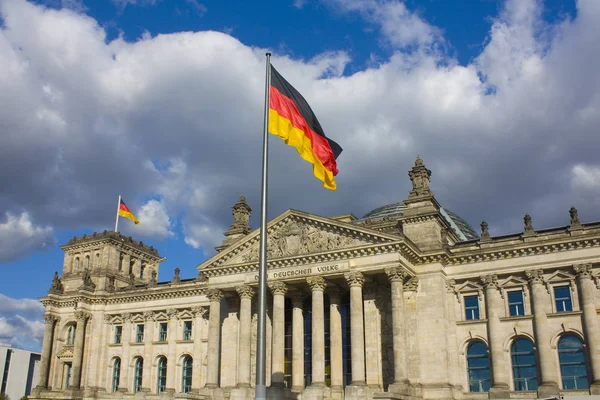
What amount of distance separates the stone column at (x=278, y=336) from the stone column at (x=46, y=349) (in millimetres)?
30980

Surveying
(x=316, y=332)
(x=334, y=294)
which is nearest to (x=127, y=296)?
(x=334, y=294)

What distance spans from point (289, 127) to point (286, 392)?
27635 millimetres

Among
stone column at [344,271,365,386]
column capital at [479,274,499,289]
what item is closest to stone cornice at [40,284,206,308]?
stone column at [344,271,365,386]

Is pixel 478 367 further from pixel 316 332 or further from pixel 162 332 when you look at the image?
pixel 162 332

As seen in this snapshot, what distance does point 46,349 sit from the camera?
218 feet

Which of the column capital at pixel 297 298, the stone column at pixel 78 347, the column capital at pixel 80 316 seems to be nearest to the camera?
the column capital at pixel 297 298

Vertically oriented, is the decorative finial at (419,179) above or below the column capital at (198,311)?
above

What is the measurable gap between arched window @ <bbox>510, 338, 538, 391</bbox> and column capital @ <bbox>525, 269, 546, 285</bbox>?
14.0 feet

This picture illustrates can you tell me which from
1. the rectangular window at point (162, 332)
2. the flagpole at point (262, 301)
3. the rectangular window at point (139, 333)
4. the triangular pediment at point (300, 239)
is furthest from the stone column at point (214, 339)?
the flagpole at point (262, 301)

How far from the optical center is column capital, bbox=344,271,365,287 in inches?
1788

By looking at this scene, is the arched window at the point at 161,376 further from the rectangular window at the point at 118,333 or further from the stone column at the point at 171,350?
the rectangular window at the point at 118,333

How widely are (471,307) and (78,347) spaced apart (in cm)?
4186

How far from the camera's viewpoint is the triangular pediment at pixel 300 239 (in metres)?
46.4

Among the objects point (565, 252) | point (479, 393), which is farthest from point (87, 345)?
point (565, 252)
